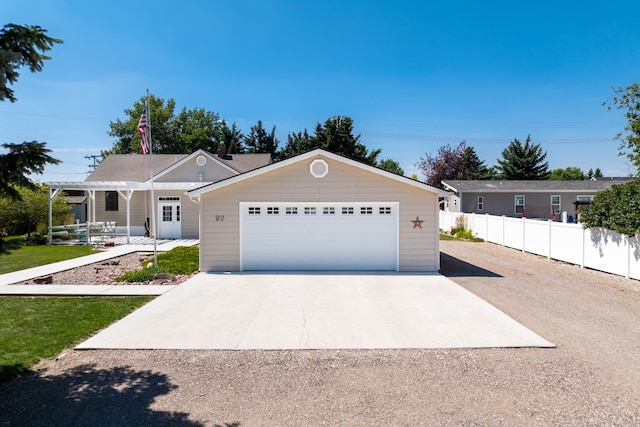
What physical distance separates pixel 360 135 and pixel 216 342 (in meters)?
34.1

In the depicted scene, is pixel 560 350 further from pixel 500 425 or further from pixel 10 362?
pixel 10 362

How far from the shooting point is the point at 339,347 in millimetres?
5418

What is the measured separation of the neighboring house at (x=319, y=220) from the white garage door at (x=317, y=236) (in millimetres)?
31

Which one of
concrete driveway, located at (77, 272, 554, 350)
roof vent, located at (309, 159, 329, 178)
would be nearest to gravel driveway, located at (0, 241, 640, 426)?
concrete driveway, located at (77, 272, 554, 350)

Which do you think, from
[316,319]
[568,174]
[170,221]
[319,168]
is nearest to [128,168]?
[170,221]

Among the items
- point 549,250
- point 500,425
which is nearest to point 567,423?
point 500,425

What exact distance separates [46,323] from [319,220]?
714cm

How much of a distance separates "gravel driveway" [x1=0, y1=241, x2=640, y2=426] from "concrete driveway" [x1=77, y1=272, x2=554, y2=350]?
1.19 feet

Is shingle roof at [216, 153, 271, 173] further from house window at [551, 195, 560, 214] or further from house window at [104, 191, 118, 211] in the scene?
house window at [551, 195, 560, 214]

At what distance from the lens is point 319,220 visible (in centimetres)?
1138

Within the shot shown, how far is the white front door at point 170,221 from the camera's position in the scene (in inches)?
810

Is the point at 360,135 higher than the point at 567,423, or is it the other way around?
the point at 360,135

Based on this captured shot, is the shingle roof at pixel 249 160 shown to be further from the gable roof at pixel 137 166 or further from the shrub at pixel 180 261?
the shrub at pixel 180 261

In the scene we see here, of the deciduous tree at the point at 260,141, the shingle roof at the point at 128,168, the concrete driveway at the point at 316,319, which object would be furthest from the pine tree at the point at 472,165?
the concrete driveway at the point at 316,319
